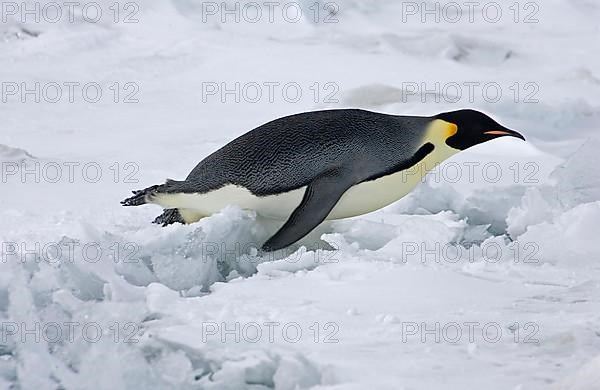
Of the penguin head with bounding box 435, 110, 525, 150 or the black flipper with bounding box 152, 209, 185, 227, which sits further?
the penguin head with bounding box 435, 110, 525, 150

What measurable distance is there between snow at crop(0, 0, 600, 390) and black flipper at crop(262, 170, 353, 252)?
5 cm

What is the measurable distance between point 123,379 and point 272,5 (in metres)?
5.36

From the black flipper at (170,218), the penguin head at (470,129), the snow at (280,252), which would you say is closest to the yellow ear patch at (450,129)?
the penguin head at (470,129)

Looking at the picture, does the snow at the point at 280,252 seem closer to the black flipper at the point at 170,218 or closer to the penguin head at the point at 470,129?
the black flipper at the point at 170,218

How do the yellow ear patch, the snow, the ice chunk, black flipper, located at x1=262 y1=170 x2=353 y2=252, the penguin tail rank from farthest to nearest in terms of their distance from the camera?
the ice chunk < the yellow ear patch < the penguin tail < black flipper, located at x1=262 y1=170 x2=353 y2=252 < the snow

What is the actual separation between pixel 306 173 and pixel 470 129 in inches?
23.5

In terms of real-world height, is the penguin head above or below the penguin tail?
above

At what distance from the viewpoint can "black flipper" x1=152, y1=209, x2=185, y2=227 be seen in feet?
9.89

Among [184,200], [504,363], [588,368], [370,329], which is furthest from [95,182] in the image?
[588,368]

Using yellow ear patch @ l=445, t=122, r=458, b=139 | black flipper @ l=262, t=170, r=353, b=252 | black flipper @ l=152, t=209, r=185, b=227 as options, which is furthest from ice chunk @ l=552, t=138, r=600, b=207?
black flipper @ l=152, t=209, r=185, b=227

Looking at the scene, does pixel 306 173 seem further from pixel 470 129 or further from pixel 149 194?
pixel 470 129

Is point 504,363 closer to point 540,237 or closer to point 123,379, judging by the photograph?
point 123,379

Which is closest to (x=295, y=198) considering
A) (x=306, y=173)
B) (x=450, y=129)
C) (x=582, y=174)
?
(x=306, y=173)

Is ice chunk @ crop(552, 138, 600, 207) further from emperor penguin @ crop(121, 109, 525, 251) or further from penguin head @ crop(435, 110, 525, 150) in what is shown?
emperor penguin @ crop(121, 109, 525, 251)
